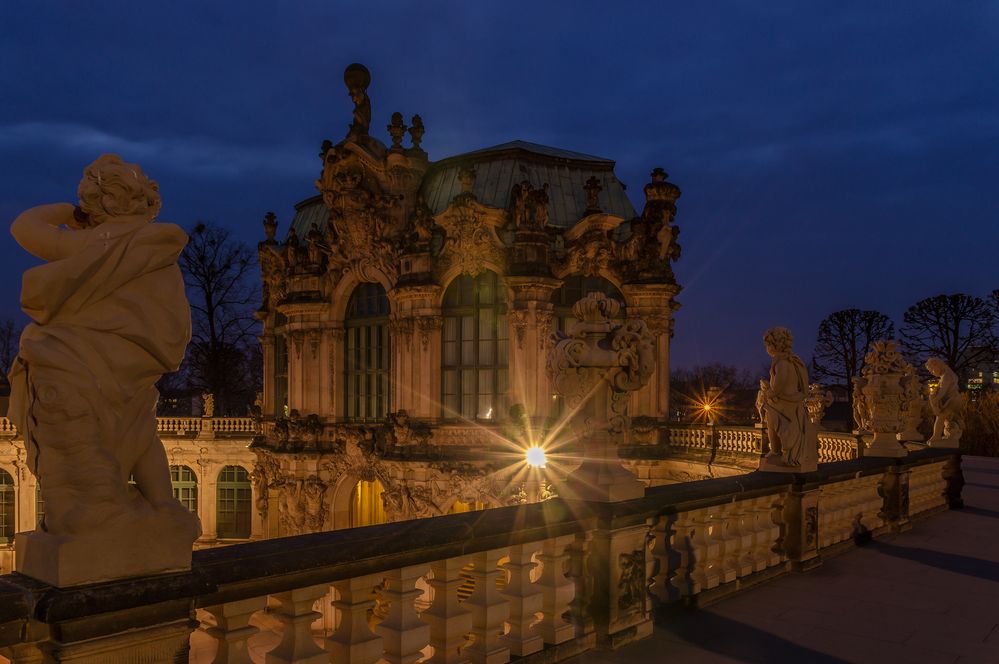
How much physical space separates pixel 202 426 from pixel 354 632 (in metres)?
31.0

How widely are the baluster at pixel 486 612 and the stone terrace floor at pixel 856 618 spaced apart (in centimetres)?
101

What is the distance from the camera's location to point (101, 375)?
10.5 feet

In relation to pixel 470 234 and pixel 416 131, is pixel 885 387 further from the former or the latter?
pixel 416 131

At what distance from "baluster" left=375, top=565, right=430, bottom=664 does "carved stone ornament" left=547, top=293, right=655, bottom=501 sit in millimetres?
2284

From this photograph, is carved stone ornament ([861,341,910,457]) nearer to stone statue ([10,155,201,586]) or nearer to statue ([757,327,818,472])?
statue ([757,327,818,472])

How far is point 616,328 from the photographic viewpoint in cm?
655

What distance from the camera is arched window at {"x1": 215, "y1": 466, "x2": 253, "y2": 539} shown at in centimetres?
3234

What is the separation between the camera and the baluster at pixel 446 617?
14.6ft

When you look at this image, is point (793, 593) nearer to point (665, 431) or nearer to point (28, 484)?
point (665, 431)

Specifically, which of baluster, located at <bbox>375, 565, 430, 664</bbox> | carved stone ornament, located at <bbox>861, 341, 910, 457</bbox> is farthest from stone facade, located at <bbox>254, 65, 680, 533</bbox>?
baluster, located at <bbox>375, 565, 430, 664</bbox>

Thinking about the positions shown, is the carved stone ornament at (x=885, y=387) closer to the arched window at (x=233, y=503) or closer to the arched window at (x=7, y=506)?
the arched window at (x=233, y=503)

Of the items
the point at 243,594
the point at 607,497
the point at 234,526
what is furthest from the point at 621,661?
the point at 234,526

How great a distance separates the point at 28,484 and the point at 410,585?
114 ft

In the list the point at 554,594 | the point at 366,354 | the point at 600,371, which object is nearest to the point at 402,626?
the point at 554,594
